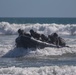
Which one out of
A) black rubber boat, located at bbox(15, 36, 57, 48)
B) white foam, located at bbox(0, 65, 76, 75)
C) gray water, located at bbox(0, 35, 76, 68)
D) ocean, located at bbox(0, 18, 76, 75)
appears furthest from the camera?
black rubber boat, located at bbox(15, 36, 57, 48)

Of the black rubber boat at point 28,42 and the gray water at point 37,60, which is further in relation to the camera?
the black rubber boat at point 28,42

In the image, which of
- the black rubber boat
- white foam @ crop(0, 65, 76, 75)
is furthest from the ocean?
the black rubber boat

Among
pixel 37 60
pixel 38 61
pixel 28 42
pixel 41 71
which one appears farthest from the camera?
pixel 28 42

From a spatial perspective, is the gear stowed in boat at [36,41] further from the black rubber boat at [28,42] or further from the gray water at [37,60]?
the gray water at [37,60]

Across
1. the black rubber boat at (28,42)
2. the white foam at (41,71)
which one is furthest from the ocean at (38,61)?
the black rubber boat at (28,42)

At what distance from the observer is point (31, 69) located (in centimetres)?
2419

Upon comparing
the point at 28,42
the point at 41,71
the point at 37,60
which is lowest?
the point at 37,60

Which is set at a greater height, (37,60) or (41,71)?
(41,71)

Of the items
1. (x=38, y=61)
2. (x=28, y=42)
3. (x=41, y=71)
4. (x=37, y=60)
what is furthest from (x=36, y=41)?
(x=41, y=71)

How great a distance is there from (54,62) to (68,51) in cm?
641

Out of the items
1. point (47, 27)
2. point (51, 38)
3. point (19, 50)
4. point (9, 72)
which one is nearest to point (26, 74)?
point (9, 72)

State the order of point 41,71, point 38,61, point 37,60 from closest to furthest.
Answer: point 41,71 → point 38,61 → point 37,60

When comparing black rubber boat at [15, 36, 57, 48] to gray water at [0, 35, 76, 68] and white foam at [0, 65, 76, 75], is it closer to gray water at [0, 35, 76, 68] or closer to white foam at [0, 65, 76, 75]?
gray water at [0, 35, 76, 68]

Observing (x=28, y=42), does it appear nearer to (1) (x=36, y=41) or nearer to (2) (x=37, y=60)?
(1) (x=36, y=41)
